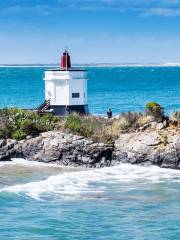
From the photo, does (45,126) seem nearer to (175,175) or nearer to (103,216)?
(175,175)

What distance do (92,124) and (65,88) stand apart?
684cm

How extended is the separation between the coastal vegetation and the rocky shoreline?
2.64 feet

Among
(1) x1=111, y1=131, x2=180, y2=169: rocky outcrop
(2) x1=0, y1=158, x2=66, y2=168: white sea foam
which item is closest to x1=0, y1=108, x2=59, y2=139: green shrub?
(2) x1=0, y1=158, x2=66, y2=168: white sea foam

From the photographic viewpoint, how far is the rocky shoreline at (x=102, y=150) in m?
36.7

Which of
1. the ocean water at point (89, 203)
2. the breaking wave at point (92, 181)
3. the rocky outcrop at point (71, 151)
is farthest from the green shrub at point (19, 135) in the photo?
the breaking wave at point (92, 181)

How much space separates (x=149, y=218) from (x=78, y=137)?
497 inches

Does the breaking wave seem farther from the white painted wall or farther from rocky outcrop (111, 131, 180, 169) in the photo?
the white painted wall

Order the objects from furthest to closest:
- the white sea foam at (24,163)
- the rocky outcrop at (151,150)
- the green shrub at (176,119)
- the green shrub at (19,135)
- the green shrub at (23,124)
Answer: the green shrub at (23,124), the green shrub at (19,135), the green shrub at (176,119), the white sea foam at (24,163), the rocky outcrop at (151,150)

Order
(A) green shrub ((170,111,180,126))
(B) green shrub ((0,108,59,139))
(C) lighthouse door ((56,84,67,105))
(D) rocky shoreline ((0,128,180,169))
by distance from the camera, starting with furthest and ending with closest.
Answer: (C) lighthouse door ((56,84,67,105))
(B) green shrub ((0,108,59,139))
(A) green shrub ((170,111,180,126))
(D) rocky shoreline ((0,128,180,169))

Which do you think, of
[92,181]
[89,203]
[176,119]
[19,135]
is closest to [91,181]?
[92,181]

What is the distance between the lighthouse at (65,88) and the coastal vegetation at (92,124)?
5.28 metres

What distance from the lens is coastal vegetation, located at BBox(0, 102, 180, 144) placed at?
3953 centimetres

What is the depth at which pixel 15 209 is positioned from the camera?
1090 inches

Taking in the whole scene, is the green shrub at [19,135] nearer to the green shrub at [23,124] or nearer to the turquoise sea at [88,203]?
the green shrub at [23,124]
